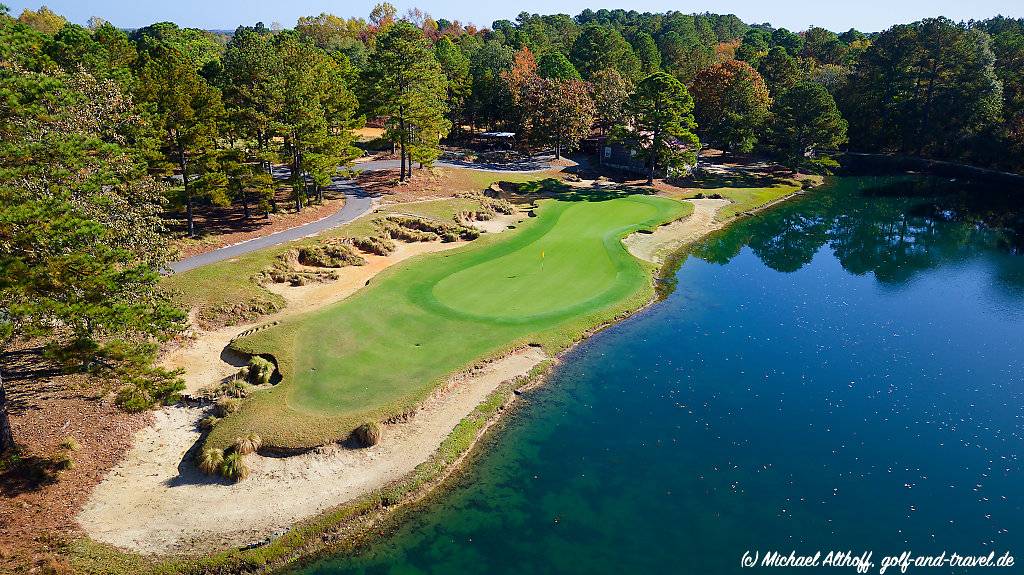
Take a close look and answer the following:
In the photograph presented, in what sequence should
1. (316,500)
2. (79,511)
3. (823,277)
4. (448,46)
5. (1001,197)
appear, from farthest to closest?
1. (448,46)
2. (1001,197)
3. (823,277)
4. (316,500)
5. (79,511)

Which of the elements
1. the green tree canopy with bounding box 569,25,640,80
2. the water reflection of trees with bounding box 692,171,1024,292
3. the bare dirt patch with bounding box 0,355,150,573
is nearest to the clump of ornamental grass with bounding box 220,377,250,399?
the bare dirt patch with bounding box 0,355,150,573

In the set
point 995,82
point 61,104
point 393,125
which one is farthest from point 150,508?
point 995,82

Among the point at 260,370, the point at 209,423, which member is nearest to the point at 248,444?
the point at 209,423

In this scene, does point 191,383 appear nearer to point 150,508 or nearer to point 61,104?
point 150,508

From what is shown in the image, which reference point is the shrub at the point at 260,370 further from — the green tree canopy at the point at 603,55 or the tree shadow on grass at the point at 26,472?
the green tree canopy at the point at 603,55

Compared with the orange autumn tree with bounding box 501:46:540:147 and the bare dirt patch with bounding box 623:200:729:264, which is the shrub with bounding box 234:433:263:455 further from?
the orange autumn tree with bounding box 501:46:540:147

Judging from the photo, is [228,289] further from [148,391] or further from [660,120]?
[660,120]
